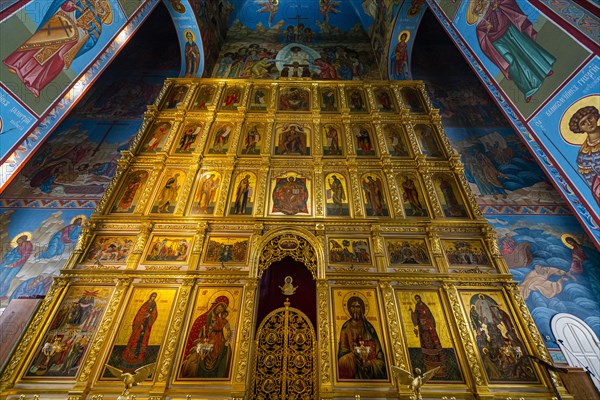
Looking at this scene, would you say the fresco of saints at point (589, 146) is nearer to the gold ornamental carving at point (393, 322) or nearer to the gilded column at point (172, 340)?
the gold ornamental carving at point (393, 322)

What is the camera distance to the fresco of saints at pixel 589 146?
4801mm

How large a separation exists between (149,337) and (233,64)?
11.6 metres

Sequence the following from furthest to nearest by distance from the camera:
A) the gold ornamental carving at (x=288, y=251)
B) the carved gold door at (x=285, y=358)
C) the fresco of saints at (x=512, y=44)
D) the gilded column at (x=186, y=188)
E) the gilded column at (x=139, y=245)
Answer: the gilded column at (x=186, y=188)
the gold ornamental carving at (x=288, y=251)
the gilded column at (x=139, y=245)
the carved gold door at (x=285, y=358)
the fresco of saints at (x=512, y=44)

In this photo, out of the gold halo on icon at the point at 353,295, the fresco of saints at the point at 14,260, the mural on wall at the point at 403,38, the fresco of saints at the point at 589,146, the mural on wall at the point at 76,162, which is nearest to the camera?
the fresco of saints at the point at 589,146

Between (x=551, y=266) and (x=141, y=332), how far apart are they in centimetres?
1018

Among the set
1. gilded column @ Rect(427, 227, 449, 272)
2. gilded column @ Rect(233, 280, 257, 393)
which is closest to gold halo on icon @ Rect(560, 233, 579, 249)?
gilded column @ Rect(427, 227, 449, 272)

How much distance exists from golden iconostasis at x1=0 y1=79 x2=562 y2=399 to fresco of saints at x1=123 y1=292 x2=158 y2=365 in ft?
0.09

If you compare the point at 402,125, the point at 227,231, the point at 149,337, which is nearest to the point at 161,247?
the point at 227,231

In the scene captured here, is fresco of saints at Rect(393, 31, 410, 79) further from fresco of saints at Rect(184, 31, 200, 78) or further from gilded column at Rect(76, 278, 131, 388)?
gilded column at Rect(76, 278, 131, 388)

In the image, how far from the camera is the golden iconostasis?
561 cm

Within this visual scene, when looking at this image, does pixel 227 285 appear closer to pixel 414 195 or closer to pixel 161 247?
pixel 161 247

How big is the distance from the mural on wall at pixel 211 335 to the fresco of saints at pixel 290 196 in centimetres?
241

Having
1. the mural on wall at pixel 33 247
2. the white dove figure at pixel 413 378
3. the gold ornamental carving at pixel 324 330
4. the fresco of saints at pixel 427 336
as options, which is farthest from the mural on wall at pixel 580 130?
the mural on wall at pixel 33 247

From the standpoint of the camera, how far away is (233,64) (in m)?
13.4
